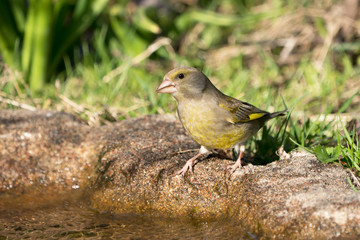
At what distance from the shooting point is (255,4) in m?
8.19

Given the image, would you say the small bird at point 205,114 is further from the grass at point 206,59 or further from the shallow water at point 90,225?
the grass at point 206,59

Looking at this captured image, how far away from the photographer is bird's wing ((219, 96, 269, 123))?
11.0 feet

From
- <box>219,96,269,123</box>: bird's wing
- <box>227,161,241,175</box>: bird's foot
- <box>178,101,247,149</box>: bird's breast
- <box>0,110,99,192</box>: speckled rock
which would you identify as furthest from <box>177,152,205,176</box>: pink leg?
<box>0,110,99,192</box>: speckled rock

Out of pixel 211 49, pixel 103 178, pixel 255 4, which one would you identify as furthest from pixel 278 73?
pixel 103 178

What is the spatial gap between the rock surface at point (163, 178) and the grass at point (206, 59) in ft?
3.08

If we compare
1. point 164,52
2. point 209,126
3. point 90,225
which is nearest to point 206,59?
point 164,52

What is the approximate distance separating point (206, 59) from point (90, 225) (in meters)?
4.38

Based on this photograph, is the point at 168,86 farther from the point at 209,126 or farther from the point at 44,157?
the point at 44,157

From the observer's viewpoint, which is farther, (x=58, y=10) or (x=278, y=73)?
(x=278, y=73)

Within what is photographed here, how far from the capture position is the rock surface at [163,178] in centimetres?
250

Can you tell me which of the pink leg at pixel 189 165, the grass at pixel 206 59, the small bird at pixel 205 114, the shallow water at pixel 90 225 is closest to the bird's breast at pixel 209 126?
the small bird at pixel 205 114

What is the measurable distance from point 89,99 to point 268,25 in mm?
3461

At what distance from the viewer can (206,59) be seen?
708 centimetres

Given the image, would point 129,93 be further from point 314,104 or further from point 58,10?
point 314,104
